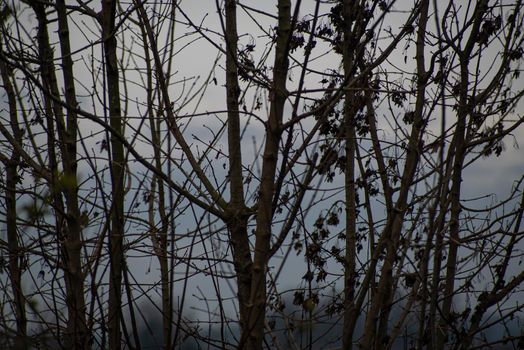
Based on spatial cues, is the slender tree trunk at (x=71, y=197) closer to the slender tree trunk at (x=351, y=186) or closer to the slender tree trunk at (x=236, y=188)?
the slender tree trunk at (x=236, y=188)

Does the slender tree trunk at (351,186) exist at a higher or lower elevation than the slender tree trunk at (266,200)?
higher

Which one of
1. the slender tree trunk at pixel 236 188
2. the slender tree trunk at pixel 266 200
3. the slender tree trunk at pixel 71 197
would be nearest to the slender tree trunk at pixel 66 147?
the slender tree trunk at pixel 71 197

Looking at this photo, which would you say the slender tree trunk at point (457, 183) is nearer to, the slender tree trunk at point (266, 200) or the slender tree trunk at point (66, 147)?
the slender tree trunk at point (266, 200)

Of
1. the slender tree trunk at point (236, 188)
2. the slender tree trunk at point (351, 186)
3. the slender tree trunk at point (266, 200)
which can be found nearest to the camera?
the slender tree trunk at point (266, 200)

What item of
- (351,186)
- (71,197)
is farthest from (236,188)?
(351,186)

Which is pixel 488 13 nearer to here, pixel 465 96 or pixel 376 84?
pixel 465 96

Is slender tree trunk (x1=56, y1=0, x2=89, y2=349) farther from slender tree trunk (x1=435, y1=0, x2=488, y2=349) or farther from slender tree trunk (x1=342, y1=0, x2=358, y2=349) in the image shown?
slender tree trunk (x1=435, y1=0, x2=488, y2=349)

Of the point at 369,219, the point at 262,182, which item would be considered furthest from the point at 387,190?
the point at 262,182

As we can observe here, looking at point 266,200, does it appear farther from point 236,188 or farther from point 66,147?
point 66,147

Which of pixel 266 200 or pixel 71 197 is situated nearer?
pixel 266 200

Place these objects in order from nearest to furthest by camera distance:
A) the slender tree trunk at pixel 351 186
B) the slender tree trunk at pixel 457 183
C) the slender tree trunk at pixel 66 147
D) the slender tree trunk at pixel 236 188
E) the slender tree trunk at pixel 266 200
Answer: the slender tree trunk at pixel 266 200 < the slender tree trunk at pixel 66 147 < the slender tree trunk at pixel 236 188 < the slender tree trunk at pixel 457 183 < the slender tree trunk at pixel 351 186

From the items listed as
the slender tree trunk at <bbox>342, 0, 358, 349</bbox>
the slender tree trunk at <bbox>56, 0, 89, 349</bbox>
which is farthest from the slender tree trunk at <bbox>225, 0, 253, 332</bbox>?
the slender tree trunk at <bbox>342, 0, 358, 349</bbox>

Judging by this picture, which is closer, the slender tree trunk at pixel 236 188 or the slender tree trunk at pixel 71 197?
the slender tree trunk at pixel 71 197

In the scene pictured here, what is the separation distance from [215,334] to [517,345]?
2.18 meters
